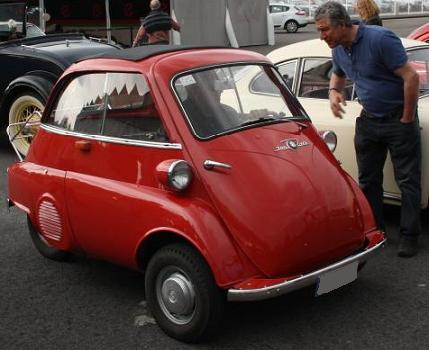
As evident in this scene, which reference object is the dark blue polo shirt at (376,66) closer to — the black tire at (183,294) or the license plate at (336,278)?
the license plate at (336,278)

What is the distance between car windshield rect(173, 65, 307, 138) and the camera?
3.60 metres

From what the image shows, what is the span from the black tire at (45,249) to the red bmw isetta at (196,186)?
0.43 m

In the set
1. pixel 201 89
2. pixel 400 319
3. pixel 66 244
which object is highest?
pixel 201 89

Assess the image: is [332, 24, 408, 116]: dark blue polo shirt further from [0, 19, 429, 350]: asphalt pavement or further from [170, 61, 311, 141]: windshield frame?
[0, 19, 429, 350]: asphalt pavement

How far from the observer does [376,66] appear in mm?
4340

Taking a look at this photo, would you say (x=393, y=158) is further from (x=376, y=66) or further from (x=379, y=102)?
(x=376, y=66)

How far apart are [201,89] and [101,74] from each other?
682 millimetres

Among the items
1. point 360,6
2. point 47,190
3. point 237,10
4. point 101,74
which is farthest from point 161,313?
point 237,10

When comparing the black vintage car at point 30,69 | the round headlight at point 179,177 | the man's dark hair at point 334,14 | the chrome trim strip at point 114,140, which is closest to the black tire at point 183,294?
the round headlight at point 179,177

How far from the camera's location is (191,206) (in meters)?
3.36

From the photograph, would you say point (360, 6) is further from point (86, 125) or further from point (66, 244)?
point (66, 244)

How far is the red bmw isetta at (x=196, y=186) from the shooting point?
3.29 m

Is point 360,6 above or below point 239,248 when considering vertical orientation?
above

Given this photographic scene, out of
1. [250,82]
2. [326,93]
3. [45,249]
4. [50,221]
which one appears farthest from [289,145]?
[45,249]
